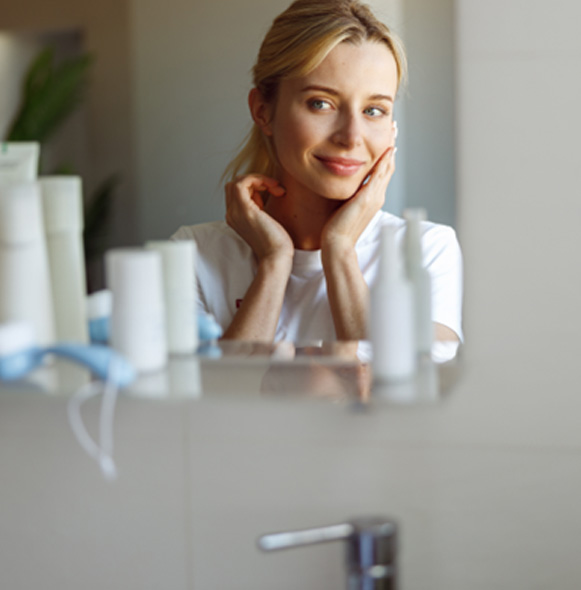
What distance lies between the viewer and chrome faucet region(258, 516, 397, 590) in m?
0.77

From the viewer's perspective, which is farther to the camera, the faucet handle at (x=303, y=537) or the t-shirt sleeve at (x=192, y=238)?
the t-shirt sleeve at (x=192, y=238)

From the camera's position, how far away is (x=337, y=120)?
3.03ft

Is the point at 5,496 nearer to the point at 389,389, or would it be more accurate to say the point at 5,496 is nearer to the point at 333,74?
the point at 389,389

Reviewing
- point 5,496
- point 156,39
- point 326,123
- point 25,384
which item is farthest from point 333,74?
point 5,496

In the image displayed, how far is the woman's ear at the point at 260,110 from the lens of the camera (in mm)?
936

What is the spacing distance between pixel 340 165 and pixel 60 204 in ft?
1.02

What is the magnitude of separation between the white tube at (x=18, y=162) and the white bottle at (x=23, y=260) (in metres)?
0.04

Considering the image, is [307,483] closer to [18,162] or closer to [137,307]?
[137,307]

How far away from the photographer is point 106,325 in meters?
0.93

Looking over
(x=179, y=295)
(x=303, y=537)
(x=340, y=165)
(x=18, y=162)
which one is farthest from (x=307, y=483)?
(x=18, y=162)

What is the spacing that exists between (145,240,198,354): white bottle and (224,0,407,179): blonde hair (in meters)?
0.13

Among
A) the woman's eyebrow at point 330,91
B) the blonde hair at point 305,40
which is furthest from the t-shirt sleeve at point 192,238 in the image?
the woman's eyebrow at point 330,91

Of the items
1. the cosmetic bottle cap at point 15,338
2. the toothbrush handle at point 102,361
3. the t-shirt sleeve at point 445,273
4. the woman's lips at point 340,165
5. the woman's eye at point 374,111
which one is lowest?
the toothbrush handle at point 102,361

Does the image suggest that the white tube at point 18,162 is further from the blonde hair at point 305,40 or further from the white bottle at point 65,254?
the blonde hair at point 305,40
